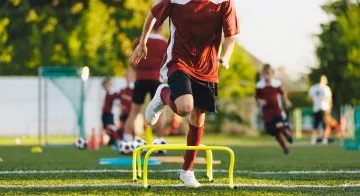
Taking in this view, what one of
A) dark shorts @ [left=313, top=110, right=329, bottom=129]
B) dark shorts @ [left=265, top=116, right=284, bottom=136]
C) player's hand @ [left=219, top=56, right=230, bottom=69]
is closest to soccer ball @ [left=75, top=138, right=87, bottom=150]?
dark shorts @ [left=265, top=116, right=284, bottom=136]

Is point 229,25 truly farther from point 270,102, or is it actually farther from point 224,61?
point 270,102

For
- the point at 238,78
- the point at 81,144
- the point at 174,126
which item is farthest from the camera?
the point at 238,78

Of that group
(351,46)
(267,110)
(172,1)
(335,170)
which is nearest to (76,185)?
(172,1)

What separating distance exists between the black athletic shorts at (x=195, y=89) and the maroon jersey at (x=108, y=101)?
12159 millimetres

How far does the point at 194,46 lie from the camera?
7.49 meters

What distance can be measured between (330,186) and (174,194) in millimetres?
1648

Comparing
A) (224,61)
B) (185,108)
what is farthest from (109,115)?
(185,108)

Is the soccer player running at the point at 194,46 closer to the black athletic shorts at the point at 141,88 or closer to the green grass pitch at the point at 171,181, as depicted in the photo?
the green grass pitch at the point at 171,181

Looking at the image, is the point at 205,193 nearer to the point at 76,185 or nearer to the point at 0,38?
the point at 76,185

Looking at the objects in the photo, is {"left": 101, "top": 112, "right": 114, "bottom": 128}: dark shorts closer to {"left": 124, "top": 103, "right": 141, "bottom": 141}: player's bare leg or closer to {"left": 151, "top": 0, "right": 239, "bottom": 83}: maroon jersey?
{"left": 124, "top": 103, "right": 141, "bottom": 141}: player's bare leg

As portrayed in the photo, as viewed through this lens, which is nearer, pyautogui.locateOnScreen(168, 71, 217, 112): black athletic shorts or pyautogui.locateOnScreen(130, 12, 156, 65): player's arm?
pyautogui.locateOnScreen(168, 71, 217, 112): black athletic shorts

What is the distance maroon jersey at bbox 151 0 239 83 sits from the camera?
7461 millimetres

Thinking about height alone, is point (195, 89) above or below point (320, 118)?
above

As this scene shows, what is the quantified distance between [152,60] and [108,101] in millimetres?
6491
